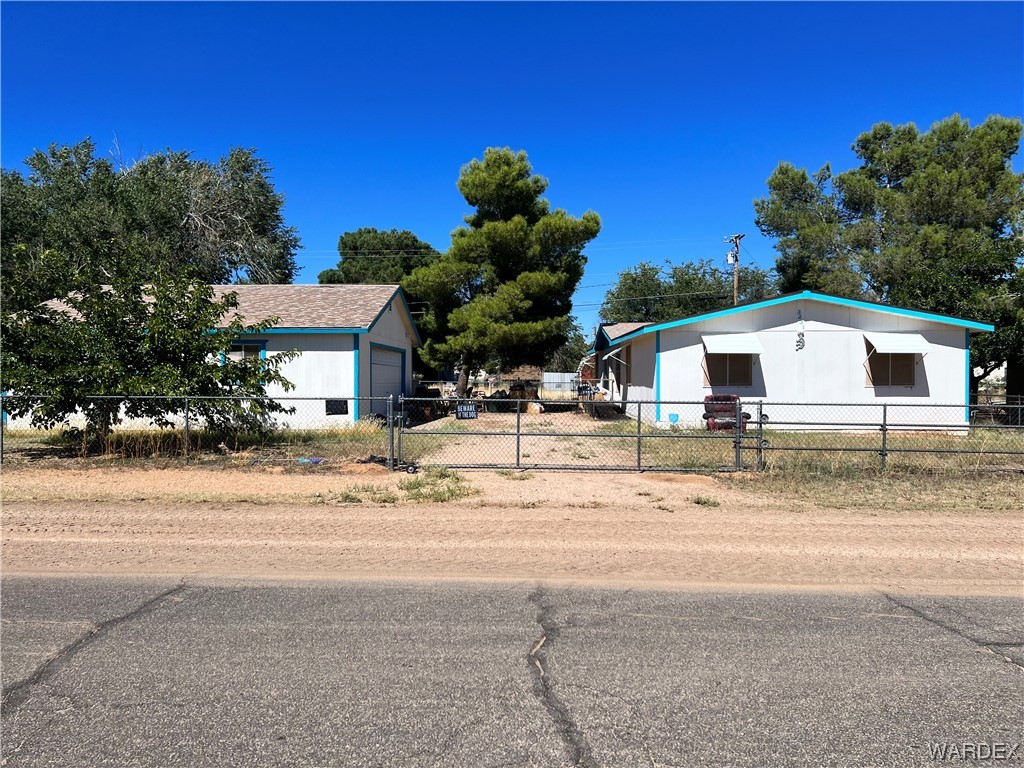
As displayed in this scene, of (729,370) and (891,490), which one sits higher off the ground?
(729,370)

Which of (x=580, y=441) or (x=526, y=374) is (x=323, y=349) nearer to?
(x=580, y=441)

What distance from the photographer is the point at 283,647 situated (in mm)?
3982

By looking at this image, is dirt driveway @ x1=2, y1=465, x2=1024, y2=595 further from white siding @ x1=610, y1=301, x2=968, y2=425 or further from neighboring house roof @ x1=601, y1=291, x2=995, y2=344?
neighboring house roof @ x1=601, y1=291, x2=995, y2=344

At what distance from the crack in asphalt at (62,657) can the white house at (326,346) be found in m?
12.0

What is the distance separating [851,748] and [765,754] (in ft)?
1.38

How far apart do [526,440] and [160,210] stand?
22.1 metres

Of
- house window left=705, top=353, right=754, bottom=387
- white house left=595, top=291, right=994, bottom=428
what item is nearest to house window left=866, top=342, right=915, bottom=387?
white house left=595, top=291, right=994, bottom=428

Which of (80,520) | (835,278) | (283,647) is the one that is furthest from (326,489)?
(835,278)

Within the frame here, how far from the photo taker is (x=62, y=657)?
3803 mm

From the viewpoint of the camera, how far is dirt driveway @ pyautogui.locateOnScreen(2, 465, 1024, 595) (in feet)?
18.7

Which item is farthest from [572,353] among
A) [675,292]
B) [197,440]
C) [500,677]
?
[500,677]

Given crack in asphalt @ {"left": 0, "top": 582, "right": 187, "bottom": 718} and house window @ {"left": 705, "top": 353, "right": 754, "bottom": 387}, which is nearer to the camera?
crack in asphalt @ {"left": 0, "top": 582, "right": 187, "bottom": 718}

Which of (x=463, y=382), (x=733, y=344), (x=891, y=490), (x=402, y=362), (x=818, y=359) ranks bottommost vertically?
(x=891, y=490)

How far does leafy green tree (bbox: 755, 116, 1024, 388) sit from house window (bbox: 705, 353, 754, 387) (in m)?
7.53
